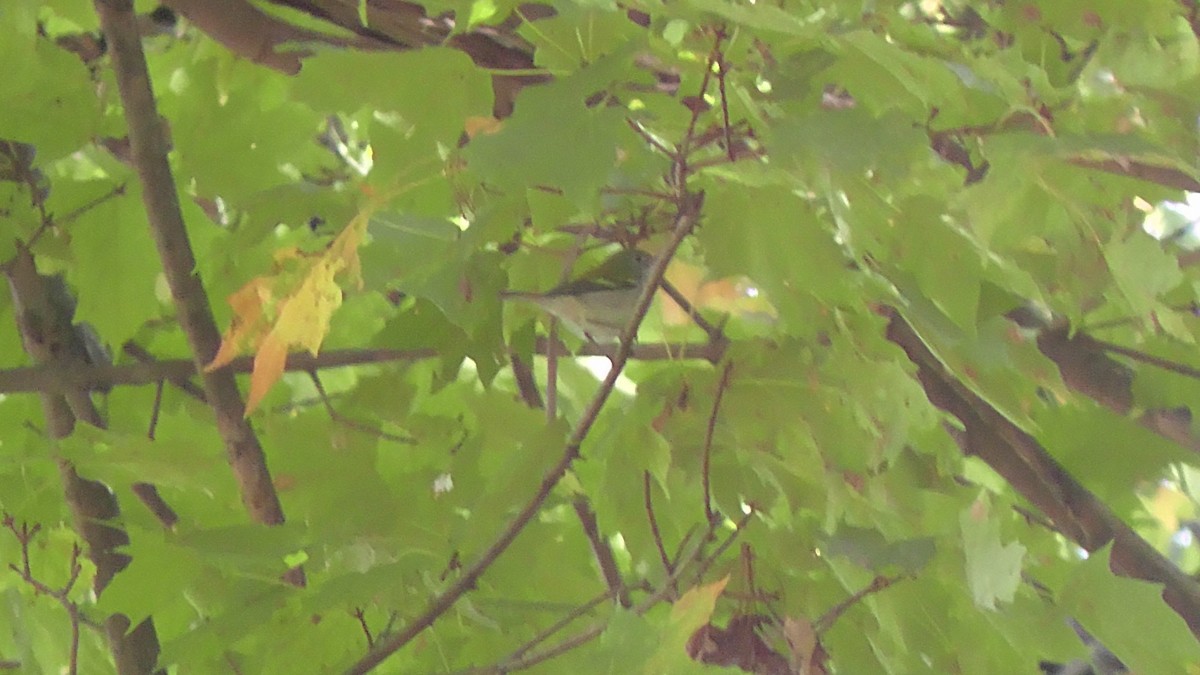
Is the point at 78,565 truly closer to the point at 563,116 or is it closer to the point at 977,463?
the point at 563,116

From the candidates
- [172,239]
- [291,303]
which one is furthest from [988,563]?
[172,239]

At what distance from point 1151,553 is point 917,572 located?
39cm

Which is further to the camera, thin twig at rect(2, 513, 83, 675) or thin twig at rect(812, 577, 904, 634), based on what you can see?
thin twig at rect(2, 513, 83, 675)

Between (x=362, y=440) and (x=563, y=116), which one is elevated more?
(x=563, y=116)

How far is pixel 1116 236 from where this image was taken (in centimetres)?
50

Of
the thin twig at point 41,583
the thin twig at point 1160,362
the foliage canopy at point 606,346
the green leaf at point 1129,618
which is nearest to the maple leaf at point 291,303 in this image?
the foliage canopy at point 606,346

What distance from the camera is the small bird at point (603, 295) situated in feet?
1.63

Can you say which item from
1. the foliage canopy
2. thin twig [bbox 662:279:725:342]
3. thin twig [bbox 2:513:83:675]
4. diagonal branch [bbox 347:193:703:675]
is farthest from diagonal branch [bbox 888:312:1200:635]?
thin twig [bbox 2:513:83:675]

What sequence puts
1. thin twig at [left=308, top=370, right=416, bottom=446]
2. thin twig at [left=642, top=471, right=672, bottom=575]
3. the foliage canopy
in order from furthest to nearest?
thin twig at [left=308, top=370, right=416, bottom=446] < thin twig at [left=642, top=471, right=672, bottom=575] < the foliage canopy

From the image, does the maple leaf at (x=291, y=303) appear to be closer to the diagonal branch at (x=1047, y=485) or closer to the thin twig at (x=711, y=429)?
the thin twig at (x=711, y=429)

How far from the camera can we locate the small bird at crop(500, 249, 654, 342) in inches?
19.6

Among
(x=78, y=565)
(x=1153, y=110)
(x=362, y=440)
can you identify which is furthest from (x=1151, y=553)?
(x=78, y=565)

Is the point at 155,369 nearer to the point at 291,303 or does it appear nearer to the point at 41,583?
the point at 41,583

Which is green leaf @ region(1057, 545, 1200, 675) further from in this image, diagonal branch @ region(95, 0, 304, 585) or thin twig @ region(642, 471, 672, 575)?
diagonal branch @ region(95, 0, 304, 585)
